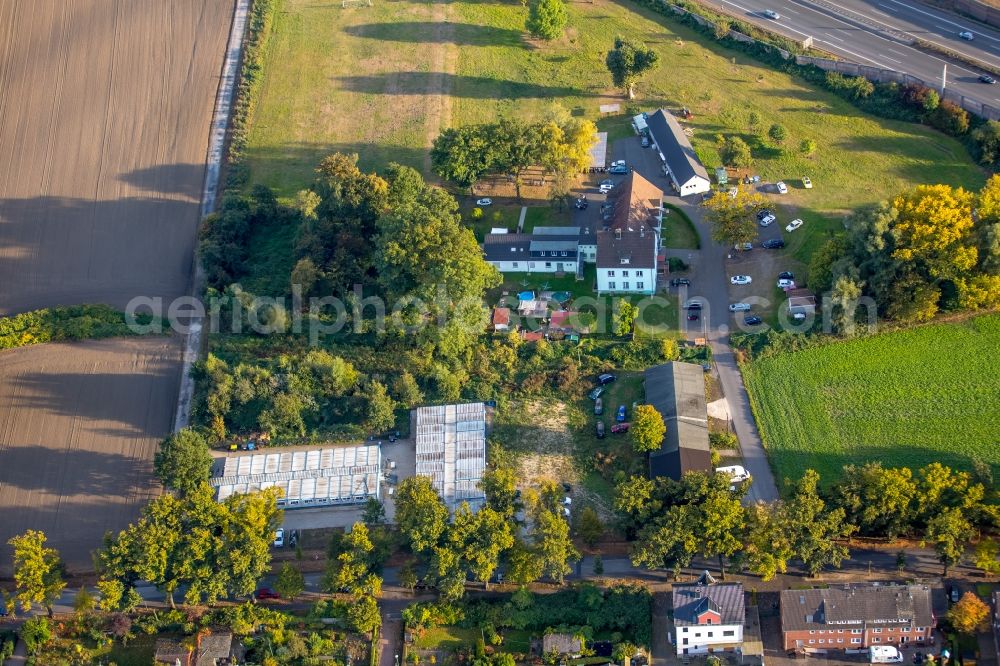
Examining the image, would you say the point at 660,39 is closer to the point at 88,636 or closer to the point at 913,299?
the point at 913,299

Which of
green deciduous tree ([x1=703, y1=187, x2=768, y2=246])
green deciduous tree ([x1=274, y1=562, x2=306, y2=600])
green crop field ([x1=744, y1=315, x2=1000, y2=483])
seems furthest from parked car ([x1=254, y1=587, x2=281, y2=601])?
green deciduous tree ([x1=703, y1=187, x2=768, y2=246])

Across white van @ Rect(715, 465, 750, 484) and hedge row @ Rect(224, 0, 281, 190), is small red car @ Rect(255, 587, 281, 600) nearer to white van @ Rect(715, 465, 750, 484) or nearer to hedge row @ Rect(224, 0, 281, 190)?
white van @ Rect(715, 465, 750, 484)

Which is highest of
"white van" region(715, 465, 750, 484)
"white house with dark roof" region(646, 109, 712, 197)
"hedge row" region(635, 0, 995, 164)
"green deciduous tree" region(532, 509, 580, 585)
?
"hedge row" region(635, 0, 995, 164)

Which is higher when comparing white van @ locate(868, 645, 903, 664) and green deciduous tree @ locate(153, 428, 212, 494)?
green deciduous tree @ locate(153, 428, 212, 494)

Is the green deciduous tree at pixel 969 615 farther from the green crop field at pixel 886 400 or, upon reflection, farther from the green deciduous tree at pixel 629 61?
the green deciduous tree at pixel 629 61

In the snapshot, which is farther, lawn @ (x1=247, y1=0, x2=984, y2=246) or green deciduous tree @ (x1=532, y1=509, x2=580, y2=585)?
lawn @ (x1=247, y1=0, x2=984, y2=246)

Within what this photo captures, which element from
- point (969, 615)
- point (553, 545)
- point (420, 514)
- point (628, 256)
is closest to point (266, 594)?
point (420, 514)
